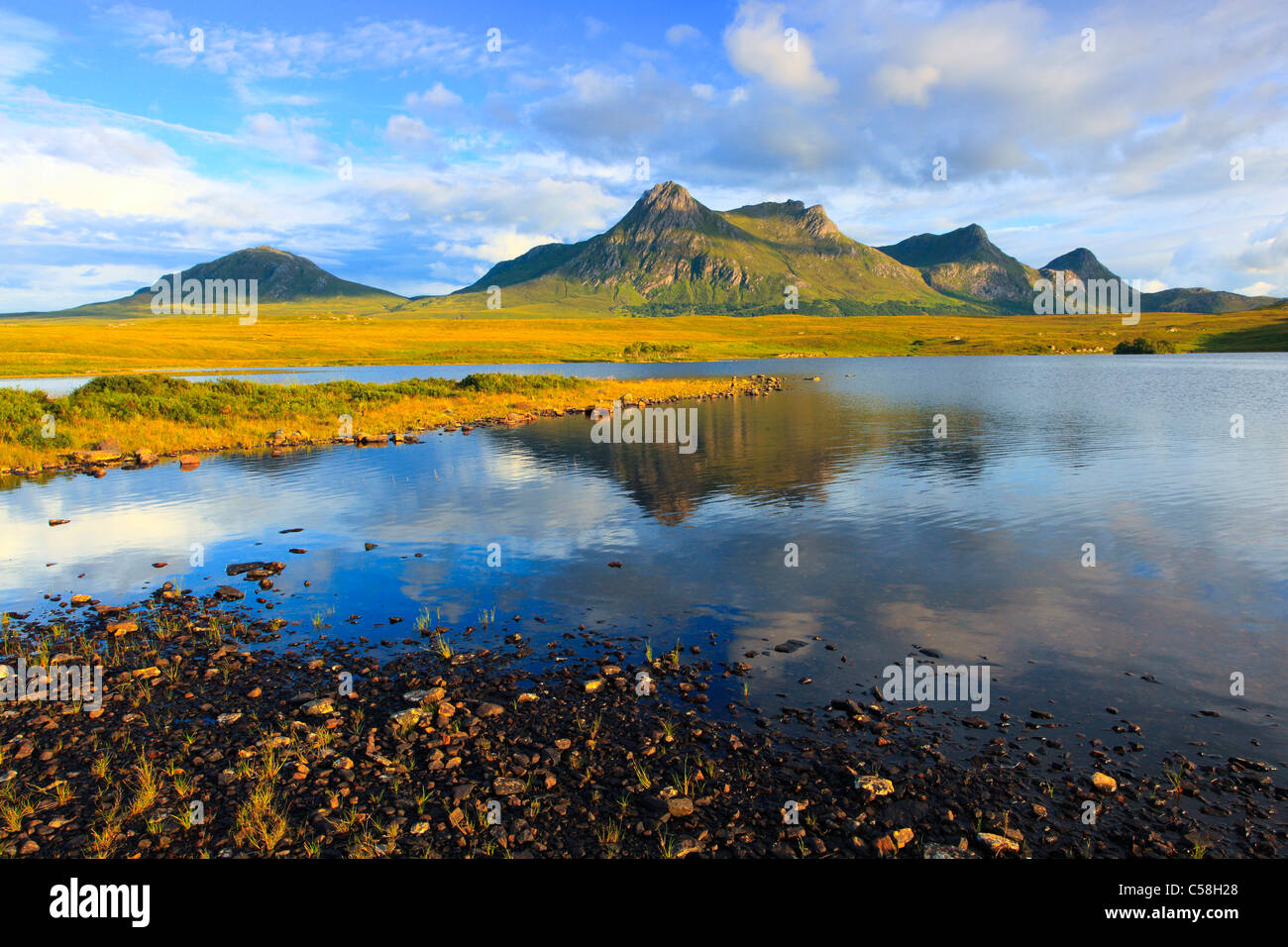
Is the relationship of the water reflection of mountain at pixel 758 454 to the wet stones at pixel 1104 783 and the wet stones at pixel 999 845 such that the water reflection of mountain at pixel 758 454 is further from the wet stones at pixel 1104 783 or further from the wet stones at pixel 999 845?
the wet stones at pixel 999 845

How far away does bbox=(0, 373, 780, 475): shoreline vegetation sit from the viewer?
154ft

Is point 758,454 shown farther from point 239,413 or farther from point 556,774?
point 239,413

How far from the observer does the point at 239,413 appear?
63.1 meters

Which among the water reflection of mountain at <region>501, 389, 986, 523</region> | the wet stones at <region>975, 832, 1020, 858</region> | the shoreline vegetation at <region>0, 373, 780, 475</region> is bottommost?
the wet stones at <region>975, 832, 1020, 858</region>

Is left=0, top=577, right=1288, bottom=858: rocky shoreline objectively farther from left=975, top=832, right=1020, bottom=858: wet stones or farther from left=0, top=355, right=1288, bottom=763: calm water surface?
left=0, top=355, right=1288, bottom=763: calm water surface

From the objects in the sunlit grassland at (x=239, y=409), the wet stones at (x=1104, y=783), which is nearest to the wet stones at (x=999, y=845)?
the wet stones at (x=1104, y=783)

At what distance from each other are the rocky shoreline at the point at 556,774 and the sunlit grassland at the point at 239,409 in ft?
141

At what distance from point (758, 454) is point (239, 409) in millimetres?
49434

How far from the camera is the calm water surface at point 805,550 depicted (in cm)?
1531

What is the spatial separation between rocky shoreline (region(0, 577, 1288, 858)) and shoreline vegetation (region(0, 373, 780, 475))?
36.8m

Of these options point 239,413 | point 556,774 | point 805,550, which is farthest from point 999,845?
point 239,413

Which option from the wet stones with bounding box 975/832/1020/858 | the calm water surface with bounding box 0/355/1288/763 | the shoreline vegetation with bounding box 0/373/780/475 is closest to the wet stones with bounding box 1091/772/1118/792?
the calm water surface with bounding box 0/355/1288/763
